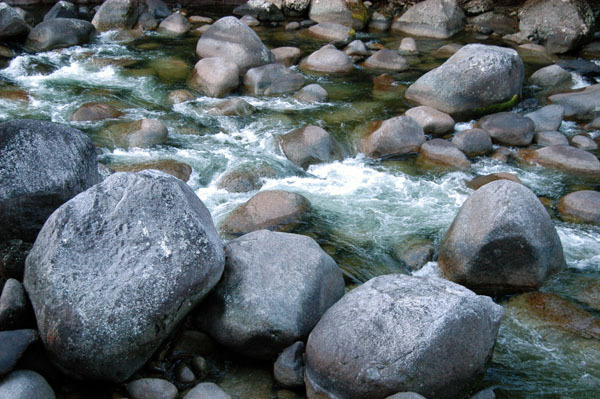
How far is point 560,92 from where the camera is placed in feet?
38.5

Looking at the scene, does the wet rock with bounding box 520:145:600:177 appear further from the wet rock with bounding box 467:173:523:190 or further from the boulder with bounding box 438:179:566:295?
the boulder with bounding box 438:179:566:295

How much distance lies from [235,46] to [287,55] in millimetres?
1433

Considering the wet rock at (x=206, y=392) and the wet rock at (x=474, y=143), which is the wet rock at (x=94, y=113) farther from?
the wet rock at (x=206, y=392)

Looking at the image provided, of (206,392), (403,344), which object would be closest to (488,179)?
(403,344)

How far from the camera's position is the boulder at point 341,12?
16375 millimetres

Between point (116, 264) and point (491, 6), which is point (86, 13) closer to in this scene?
point (491, 6)

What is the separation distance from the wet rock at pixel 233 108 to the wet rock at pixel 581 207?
17.1 feet

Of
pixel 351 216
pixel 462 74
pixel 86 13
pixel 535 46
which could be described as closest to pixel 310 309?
pixel 351 216

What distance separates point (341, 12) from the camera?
1653 centimetres

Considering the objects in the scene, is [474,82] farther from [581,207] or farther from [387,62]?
[581,207]

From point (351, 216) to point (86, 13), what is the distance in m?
11.9

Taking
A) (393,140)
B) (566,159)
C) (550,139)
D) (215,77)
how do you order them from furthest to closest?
(215,77) → (550,139) → (393,140) → (566,159)

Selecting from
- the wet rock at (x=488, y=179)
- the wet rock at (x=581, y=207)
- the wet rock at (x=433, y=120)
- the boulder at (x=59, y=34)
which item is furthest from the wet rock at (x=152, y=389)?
→ the boulder at (x=59, y=34)

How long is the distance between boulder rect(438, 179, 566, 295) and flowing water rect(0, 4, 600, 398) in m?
0.34
